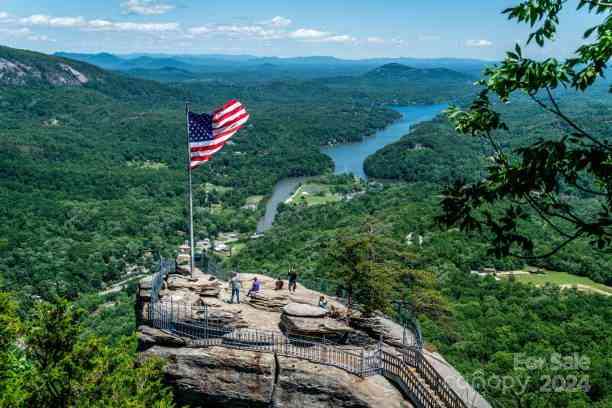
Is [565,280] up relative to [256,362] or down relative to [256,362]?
down

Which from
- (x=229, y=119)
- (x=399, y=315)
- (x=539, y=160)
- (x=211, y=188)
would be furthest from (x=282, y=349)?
(x=211, y=188)

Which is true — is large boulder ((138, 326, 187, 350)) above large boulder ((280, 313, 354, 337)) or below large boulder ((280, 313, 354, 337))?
below

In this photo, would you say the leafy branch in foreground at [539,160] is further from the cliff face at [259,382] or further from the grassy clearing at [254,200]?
the grassy clearing at [254,200]

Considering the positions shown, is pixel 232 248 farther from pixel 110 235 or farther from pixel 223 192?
pixel 223 192

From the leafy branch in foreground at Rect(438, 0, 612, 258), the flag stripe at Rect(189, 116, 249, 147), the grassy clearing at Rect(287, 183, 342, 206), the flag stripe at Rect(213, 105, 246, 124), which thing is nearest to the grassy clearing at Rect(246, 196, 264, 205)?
the grassy clearing at Rect(287, 183, 342, 206)

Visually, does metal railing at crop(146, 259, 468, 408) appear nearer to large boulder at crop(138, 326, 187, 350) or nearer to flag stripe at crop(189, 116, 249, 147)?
large boulder at crop(138, 326, 187, 350)

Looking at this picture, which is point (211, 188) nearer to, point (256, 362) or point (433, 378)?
point (256, 362)

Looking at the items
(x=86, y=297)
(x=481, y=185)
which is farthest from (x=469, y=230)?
(x=86, y=297)
